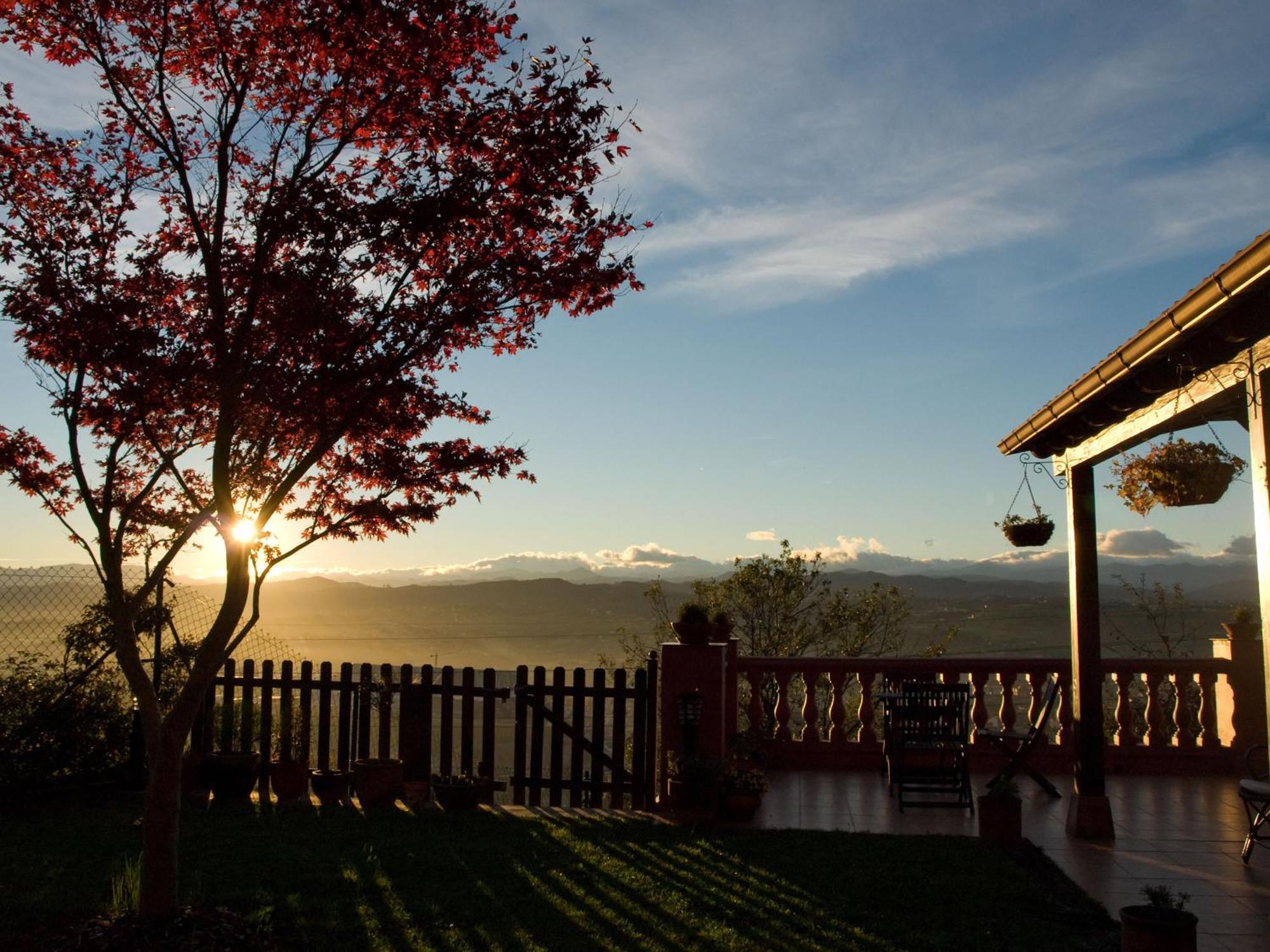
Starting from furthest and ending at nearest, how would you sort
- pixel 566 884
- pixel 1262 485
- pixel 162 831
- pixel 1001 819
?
pixel 1001 819 → pixel 566 884 → pixel 162 831 → pixel 1262 485

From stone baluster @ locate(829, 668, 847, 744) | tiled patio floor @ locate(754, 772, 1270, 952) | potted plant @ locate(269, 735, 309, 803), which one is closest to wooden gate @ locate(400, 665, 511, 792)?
potted plant @ locate(269, 735, 309, 803)

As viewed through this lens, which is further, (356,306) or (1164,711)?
(1164,711)

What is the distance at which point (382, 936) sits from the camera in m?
4.97

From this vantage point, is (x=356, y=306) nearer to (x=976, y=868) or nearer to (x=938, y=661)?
(x=976, y=868)

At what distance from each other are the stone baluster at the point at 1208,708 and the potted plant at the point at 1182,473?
10.3ft

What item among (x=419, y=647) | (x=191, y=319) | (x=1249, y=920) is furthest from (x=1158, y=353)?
(x=419, y=647)

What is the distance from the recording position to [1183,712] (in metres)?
10.1

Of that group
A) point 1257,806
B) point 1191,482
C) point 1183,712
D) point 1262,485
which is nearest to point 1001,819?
point 1257,806

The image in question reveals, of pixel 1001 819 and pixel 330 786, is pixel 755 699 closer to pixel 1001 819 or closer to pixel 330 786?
pixel 1001 819

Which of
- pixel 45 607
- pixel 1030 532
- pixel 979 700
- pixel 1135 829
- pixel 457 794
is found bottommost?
pixel 1135 829

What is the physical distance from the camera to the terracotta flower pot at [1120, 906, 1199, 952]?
13.1 ft

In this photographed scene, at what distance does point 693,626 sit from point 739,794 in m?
1.41

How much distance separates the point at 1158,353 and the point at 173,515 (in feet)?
19.6

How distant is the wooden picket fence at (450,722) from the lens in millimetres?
8508
